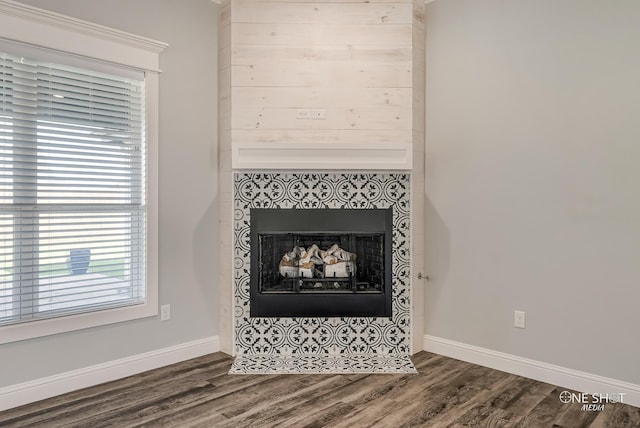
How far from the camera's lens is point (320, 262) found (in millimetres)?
3381

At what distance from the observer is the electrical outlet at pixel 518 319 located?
301 cm

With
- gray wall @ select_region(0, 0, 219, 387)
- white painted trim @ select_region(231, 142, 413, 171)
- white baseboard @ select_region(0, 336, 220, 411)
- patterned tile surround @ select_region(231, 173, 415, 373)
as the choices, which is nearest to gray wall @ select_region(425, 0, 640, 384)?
patterned tile surround @ select_region(231, 173, 415, 373)

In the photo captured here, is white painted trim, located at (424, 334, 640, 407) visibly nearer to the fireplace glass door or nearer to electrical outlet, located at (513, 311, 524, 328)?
electrical outlet, located at (513, 311, 524, 328)

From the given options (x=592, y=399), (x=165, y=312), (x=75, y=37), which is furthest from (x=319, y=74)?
(x=592, y=399)

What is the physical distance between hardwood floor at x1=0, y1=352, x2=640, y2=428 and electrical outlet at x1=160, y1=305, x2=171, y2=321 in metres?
0.36

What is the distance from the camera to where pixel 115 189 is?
2.94 metres

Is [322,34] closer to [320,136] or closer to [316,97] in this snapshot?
[316,97]

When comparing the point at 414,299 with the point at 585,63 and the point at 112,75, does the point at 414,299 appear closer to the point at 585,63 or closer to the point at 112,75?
the point at 585,63

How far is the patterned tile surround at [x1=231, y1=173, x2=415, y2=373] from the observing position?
130 inches

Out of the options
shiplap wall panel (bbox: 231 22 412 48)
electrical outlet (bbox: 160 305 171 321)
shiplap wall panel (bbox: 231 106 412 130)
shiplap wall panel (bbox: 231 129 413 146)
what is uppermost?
shiplap wall panel (bbox: 231 22 412 48)

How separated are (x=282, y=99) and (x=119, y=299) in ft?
5.85

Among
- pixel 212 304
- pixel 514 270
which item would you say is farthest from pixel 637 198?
pixel 212 304

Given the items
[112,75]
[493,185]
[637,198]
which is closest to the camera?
[637,198]

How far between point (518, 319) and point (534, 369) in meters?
0.33
